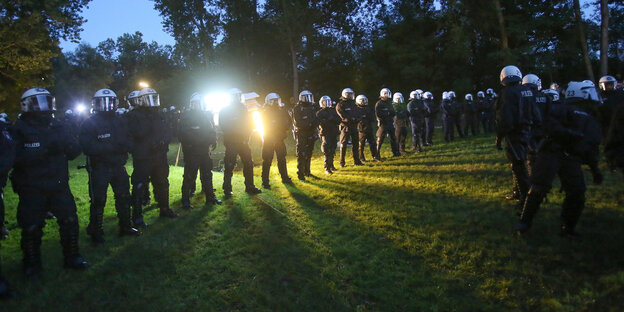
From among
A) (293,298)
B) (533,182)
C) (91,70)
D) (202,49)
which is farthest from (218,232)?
(91,70)

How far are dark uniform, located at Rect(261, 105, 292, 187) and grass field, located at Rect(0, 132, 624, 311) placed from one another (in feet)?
7.54

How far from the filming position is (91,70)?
65750 millimetres

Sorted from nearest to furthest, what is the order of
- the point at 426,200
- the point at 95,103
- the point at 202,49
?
the point at 95,103 < the point at 426,200 < the point at 202,49

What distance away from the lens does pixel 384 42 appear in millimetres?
37406

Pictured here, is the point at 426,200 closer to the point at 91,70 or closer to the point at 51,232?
the point at 51,232

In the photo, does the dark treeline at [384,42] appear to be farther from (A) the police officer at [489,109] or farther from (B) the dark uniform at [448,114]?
(B) the dark uniform at [448,114]

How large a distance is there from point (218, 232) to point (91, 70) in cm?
7050

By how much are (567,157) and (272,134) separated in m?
7.39

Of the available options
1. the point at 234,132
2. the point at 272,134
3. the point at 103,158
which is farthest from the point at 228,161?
the point at 103,158

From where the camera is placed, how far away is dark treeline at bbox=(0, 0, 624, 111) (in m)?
28.8

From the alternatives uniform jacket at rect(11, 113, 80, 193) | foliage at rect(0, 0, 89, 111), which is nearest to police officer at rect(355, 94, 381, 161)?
uniform jacket at rect(11, 113, 80, 193)

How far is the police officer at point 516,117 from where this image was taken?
6520 mm

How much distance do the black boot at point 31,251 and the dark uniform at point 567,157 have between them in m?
6.96

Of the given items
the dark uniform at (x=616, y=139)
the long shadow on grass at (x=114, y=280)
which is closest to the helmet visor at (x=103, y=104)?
the long shadow on grass at (x=114, y=280)
